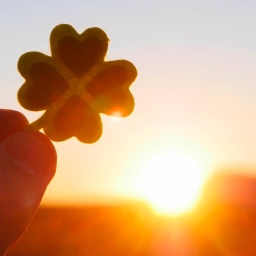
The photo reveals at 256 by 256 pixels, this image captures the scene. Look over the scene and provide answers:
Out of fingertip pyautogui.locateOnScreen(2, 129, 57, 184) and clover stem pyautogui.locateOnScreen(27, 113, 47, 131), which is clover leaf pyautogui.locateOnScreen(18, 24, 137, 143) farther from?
fingertip pyautogui.locateOnScreen(2, 129, 57, 184)

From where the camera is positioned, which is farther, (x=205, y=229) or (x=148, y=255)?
(x=205, y=229)

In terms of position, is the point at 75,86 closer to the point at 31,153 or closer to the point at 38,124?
the point at 38,124

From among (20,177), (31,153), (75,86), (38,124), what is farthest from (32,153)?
(75,86)

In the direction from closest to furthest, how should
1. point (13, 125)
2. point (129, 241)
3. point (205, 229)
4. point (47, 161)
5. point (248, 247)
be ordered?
point (47, 161) < point (13, 125) < point (248, 247) < point (129, 241) < point (205, 229)

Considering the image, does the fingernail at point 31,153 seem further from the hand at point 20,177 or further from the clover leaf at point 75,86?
the clover leaf at point 75,86

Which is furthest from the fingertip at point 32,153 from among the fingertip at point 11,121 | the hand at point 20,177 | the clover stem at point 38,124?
the fingertip at point 11,121

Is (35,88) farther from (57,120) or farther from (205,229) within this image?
(205,229)

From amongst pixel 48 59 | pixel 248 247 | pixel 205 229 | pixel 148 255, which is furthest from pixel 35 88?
pixel 205 229

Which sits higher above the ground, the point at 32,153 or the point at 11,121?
the point at 11,121
